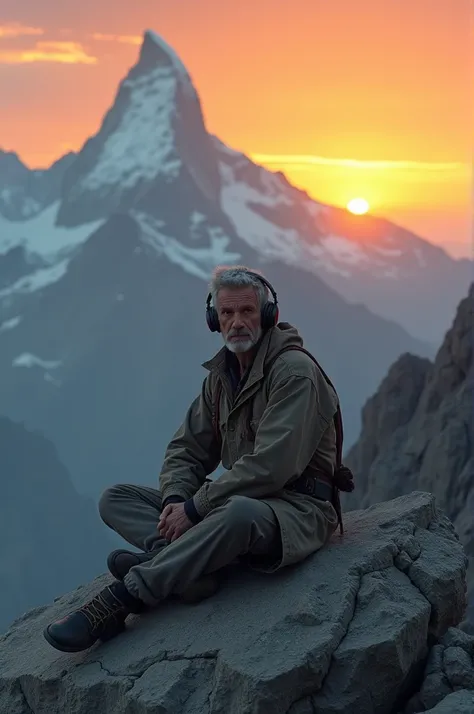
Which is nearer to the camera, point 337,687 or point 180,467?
point 337,687

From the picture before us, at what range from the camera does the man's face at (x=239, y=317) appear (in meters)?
5.93

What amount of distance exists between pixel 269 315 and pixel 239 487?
1.05m

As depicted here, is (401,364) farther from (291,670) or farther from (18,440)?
(18,440)

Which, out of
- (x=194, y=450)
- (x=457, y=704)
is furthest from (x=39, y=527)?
(x=457, y=704)

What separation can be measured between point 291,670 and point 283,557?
0.73m

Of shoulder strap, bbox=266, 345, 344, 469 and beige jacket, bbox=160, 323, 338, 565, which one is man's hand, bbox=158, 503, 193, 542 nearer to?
beige jacket, bbox=160, 323, 338, 565

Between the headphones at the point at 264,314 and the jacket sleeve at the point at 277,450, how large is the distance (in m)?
0.44

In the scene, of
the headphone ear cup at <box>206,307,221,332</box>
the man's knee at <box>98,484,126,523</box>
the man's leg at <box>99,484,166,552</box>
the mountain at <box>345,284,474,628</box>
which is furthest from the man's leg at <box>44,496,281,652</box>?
the mountain at <box>345,284,474,628</box>

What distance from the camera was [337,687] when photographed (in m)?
5.13

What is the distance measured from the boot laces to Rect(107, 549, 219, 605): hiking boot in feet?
0.59

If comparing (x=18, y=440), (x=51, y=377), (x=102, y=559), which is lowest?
(x=102, y=559)

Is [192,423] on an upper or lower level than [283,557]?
upper

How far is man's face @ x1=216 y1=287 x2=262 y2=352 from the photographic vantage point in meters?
5.93

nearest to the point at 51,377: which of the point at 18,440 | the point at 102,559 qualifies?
the point at 18,440
